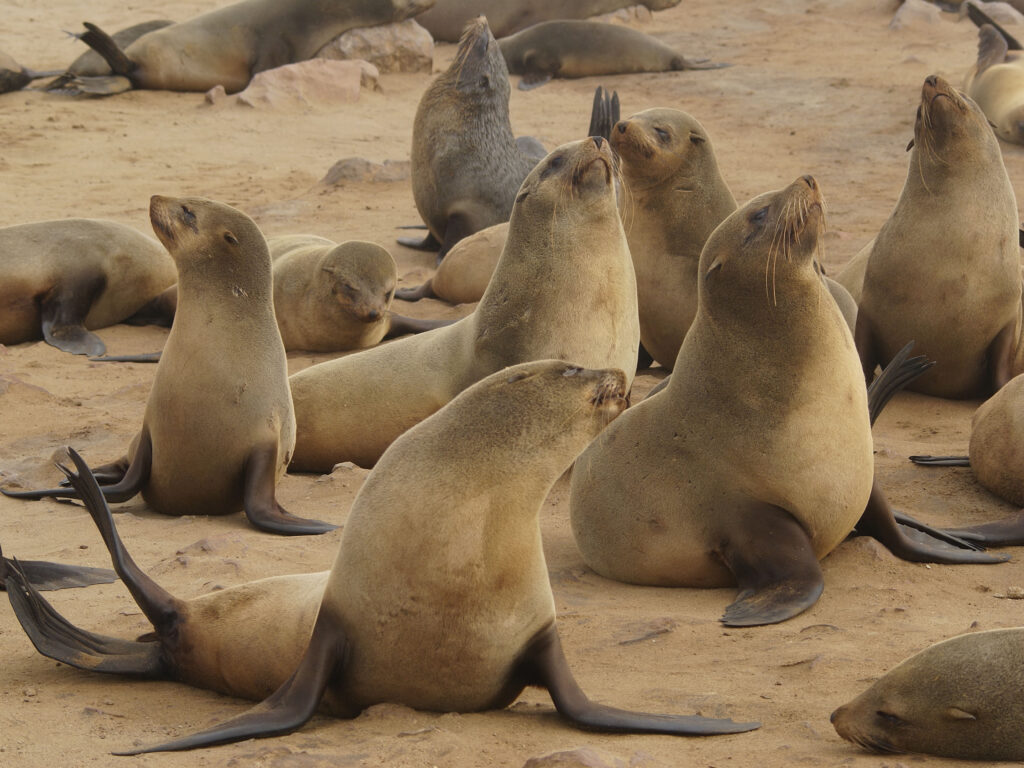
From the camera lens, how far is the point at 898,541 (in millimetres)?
4598

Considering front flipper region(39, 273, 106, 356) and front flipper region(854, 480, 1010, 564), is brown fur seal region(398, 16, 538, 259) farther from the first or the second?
front flipper region(854, 480, 1010, 564)

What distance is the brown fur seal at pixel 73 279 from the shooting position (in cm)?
799

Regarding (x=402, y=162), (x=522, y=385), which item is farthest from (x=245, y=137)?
(x=522, y=385)

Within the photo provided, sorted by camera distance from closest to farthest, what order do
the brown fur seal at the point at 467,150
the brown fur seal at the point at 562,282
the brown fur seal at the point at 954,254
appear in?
the brown fur seal at the point at 562,282 → the brown fur seal at the point at 954,254 → the brown fur seal at the point at 467,150

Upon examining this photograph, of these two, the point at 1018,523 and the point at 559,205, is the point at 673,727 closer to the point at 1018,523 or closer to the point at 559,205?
the point at 1018,523

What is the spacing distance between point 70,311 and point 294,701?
5349 millimetres

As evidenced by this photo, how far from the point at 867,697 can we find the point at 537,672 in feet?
2.36

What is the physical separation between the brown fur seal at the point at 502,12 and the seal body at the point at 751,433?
488 inches

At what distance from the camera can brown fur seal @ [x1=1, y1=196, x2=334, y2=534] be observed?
5266 millimetres

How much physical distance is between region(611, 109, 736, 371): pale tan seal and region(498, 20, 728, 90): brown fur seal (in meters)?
8.36

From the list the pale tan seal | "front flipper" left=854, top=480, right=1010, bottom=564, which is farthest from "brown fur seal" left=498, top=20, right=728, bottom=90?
"front flipper" left=854, top=480, right=1010, bottom=564

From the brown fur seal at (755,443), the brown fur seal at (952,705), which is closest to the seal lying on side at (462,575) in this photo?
the brown fur seal at (952,705)

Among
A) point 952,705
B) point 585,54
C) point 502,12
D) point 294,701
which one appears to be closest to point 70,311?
point 294,701

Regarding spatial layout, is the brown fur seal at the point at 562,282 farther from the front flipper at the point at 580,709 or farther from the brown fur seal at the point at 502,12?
the brown fur seal at the point at 502,12
